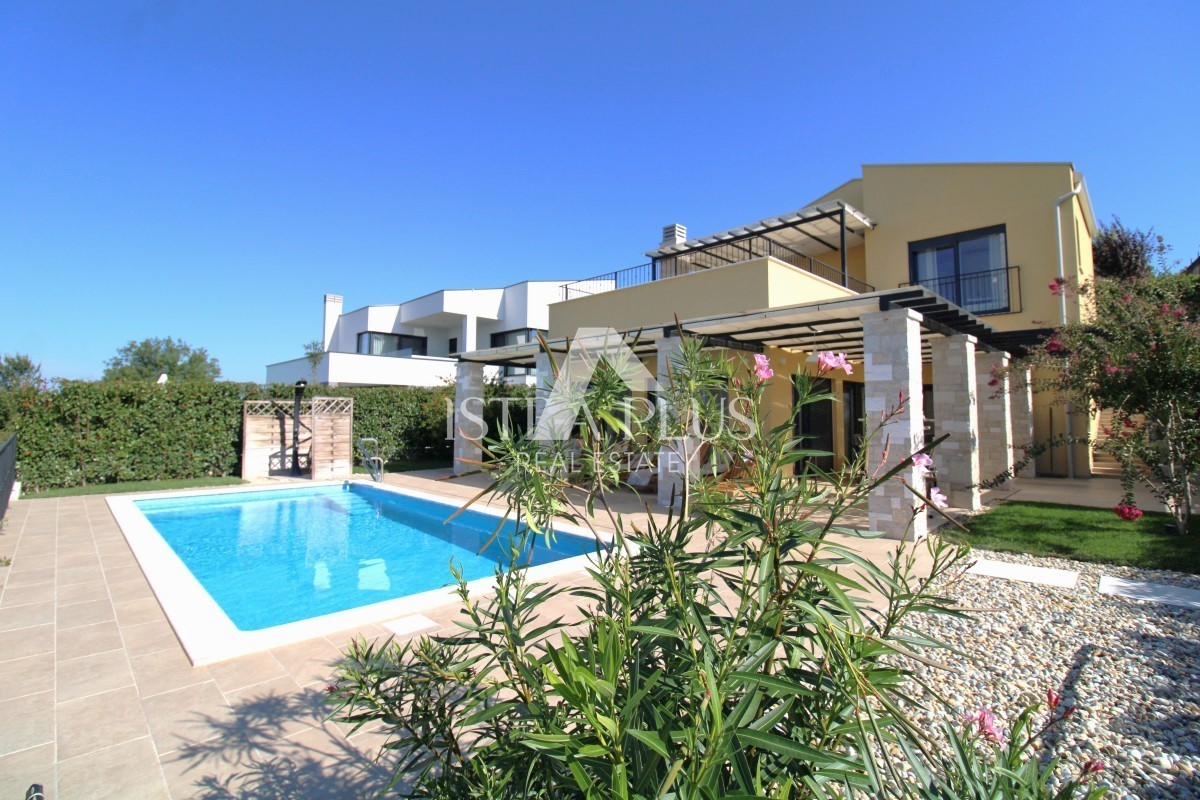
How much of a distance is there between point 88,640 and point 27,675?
2.21ft

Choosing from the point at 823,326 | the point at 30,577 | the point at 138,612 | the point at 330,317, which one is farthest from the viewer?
the point at 330,317

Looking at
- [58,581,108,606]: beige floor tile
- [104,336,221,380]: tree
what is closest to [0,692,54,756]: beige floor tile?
[58,581,108,606]: beige floor tile

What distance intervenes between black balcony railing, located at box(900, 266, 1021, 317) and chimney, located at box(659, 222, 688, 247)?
7783mm

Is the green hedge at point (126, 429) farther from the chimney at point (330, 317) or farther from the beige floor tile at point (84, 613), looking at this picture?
the chimney at point (330, 317)

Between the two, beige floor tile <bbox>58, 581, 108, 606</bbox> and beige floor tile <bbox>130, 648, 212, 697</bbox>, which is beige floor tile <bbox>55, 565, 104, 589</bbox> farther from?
beige floor tile <bbox>130, 648, 212, 697</bbox>

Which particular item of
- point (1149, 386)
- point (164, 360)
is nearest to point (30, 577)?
point (1149, 386)

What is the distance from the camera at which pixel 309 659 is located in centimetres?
469

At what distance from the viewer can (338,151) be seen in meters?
14.9

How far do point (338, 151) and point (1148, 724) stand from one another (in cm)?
1836

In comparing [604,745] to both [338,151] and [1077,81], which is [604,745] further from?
[338,151]

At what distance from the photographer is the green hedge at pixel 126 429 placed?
1388cm

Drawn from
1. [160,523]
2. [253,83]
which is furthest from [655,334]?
[160,523]

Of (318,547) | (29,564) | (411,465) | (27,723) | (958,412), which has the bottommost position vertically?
(318,547)

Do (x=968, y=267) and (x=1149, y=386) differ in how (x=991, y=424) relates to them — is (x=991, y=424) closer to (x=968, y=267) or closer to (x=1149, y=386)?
(x=1149, y=386)
